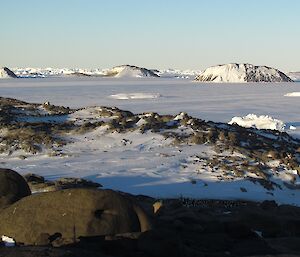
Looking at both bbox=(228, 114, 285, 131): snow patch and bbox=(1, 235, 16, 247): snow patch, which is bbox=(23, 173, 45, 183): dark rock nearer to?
bbox=(1, 235, 16, 247): snow patch

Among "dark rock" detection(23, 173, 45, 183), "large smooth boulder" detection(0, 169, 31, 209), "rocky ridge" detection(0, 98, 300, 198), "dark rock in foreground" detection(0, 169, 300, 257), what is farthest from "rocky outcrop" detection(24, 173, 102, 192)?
"dark rock in foreground" detection(0, 169, 300, 257)

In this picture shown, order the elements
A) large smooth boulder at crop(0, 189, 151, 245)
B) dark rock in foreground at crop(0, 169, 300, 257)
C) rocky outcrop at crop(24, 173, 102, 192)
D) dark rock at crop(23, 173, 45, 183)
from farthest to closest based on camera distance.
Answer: dark rock at crop(23, 173, 45, 183)
rocky outcrop at crop(24, 173, 102, 192)
large smooth boulder at crop(0, 189, 151, 245)
dark rock in foreground at crop(0, 169, 300, 257)

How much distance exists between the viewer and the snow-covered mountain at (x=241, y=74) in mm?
83812

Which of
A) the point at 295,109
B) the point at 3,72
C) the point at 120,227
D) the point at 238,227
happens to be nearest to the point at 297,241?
the point at 238,227

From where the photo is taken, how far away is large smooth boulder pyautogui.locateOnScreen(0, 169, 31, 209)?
703 centimetres

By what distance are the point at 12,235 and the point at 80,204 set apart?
0.76 meters

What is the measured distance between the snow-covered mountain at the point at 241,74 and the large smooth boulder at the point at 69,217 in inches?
3038

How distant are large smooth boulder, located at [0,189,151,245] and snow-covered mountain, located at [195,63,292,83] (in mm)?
A: 77164

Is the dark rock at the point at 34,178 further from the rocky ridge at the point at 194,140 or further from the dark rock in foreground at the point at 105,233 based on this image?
the dark rock in foreground at the point at 105,233

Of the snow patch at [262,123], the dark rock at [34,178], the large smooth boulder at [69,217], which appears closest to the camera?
the large smooth boulder at [69,217]

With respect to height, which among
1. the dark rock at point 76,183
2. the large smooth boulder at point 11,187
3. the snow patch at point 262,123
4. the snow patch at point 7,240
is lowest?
the dark rock at point 76,183

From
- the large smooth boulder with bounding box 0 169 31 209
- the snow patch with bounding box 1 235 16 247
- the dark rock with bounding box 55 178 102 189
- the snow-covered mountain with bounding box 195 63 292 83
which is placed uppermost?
the snow-covered mountain with bounding box 195 63 292 83

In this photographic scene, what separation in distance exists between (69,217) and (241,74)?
82553 millimetres

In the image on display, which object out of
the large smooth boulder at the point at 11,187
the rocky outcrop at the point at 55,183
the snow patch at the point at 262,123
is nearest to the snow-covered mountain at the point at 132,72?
the snow patch at the point at 262,123
